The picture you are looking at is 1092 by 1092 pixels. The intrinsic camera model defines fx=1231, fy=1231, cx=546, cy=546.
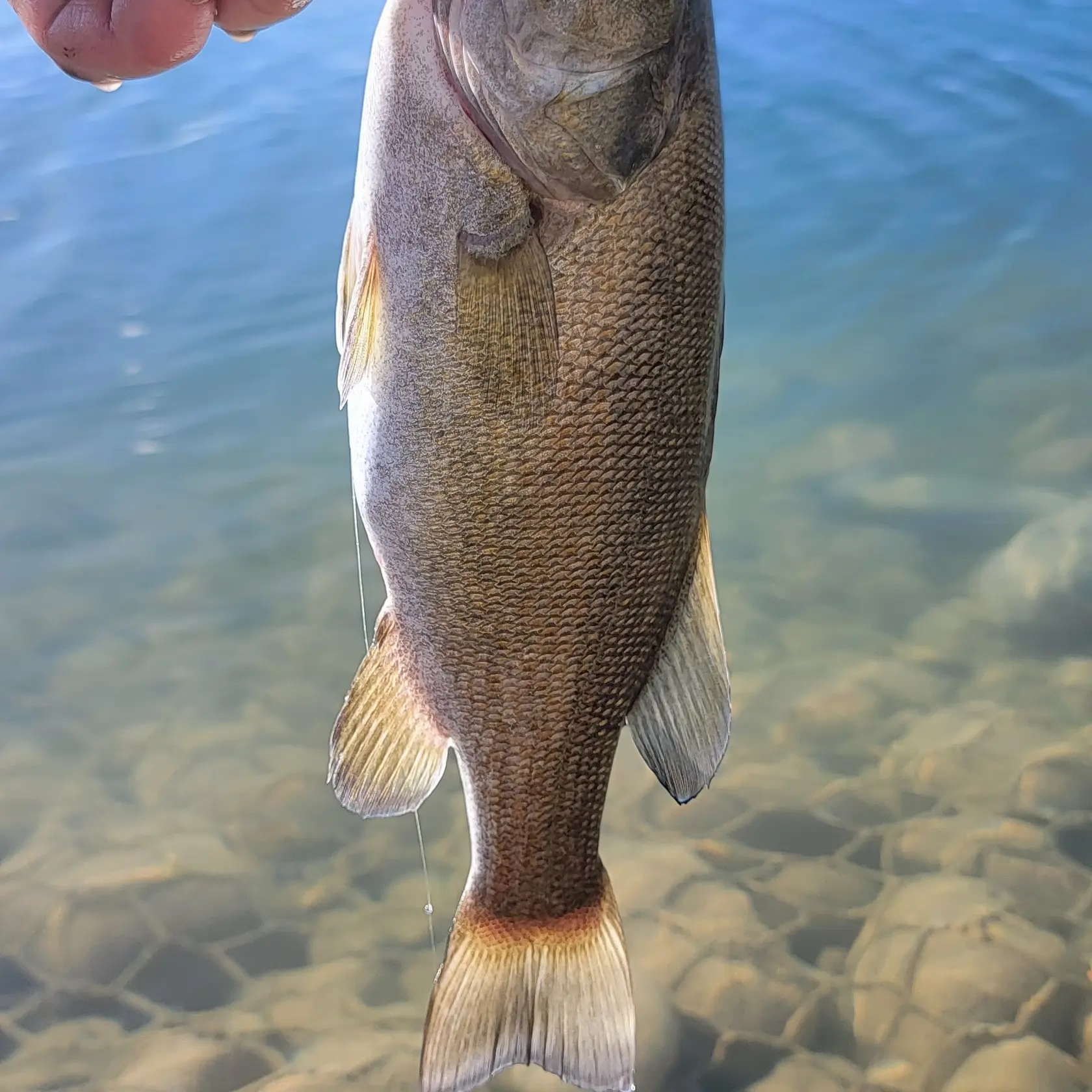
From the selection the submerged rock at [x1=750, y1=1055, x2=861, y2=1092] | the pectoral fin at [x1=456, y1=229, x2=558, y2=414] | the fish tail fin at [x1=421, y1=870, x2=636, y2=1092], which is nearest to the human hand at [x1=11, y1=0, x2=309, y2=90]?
the pectoral fin at [x1=456, y1=229, x2=558, y2=414]

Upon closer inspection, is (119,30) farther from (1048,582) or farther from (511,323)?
(1048,582)

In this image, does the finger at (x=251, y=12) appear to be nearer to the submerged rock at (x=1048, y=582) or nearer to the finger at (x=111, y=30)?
the finger at (x=111, y=30)

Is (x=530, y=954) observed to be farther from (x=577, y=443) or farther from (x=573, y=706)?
(x=577, y=443)

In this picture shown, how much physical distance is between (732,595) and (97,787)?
7.98ft

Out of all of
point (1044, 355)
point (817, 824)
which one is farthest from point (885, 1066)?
point (1044, 355)

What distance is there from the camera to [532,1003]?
1869 mm

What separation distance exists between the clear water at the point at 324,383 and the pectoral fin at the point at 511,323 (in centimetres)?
275

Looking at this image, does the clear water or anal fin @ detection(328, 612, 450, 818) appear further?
the clear water

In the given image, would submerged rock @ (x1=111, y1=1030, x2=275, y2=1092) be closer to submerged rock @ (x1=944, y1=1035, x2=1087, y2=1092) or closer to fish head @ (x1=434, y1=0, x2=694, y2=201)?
submerged rock @ (x1=944, y1=1035, x2=1087, y2=1092)

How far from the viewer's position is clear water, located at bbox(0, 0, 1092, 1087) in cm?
456

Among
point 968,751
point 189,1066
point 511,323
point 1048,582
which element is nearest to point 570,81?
point 511,323

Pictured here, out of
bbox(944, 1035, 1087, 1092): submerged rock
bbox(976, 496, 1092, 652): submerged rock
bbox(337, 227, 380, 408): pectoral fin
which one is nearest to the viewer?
bbox(337, 227, 380, 408): pectoral fin

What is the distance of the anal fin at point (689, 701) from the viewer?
67.3 inches

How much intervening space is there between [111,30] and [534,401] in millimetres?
610
